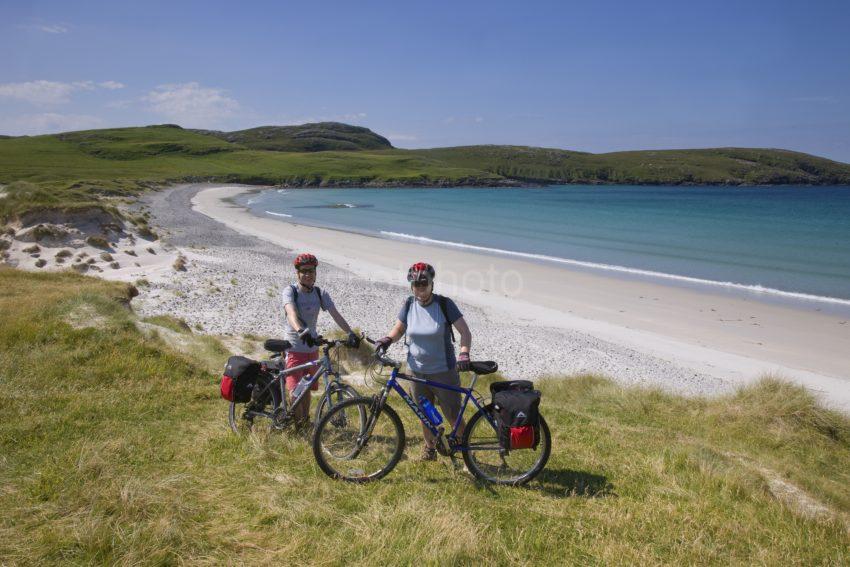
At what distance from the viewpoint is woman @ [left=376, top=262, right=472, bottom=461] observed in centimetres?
546

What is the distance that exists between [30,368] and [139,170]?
116141 millimetres

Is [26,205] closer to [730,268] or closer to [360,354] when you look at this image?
[360,354]

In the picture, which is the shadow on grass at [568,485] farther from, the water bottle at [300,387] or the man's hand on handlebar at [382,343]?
the water bottle at [300,387]

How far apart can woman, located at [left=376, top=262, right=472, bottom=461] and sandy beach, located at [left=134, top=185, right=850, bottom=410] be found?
7.79 metres

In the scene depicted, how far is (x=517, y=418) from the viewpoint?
502 centimetres

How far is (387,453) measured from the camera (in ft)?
18.0

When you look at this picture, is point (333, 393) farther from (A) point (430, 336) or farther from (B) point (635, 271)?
(B) point (635, 271)

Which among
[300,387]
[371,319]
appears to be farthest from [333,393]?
[371,319]

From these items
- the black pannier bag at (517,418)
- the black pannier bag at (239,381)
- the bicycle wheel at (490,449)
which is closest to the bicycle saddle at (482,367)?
the black pannier bag at (517,418)

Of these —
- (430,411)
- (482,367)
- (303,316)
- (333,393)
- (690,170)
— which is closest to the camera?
(482,367)

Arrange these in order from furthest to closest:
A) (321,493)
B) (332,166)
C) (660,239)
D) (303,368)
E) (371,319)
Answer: (332,166)
(660,239)
(371,319)
(303,368)
(321,493)

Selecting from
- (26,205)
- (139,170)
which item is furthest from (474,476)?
(139,170)

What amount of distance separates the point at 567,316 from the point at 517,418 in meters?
15.3

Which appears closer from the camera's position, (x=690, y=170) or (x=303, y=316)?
(x=303, y=316)
